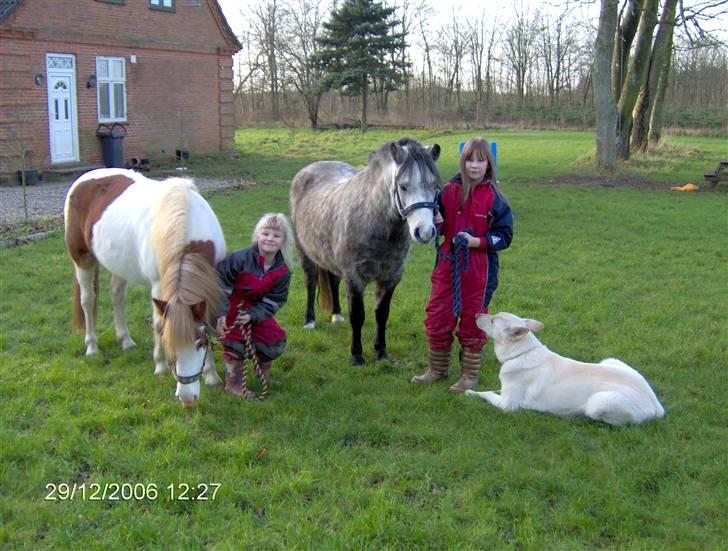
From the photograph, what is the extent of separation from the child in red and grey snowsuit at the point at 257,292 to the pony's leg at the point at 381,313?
0.99 m

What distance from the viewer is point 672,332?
6582 mm

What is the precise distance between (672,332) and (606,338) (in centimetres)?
72

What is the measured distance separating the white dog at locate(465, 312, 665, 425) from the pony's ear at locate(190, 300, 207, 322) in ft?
6.62

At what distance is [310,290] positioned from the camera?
7.05m

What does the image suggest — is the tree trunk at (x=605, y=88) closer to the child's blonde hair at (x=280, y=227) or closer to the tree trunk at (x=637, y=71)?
the tree trunk at (x=637, y=71)

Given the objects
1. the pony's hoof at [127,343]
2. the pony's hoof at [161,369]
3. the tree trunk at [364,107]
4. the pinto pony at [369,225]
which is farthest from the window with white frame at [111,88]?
the tree trunk at [364,107]

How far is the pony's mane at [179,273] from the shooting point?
4.20 m

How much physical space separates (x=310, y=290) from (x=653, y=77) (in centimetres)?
1817

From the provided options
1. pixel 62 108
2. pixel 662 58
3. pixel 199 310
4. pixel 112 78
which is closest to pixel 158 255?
pixel 199 310

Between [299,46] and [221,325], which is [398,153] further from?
[299,46]

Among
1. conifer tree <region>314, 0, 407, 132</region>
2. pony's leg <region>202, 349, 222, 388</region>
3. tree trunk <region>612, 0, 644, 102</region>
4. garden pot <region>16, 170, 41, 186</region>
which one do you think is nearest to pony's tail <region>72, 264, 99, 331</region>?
pony's leg <region>202, 349, 222, 388</region>

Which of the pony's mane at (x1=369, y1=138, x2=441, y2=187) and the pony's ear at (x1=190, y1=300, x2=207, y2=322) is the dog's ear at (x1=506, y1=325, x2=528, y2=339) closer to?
the pony's mane at (x1=369, y1=138, x2=441, y2=187)

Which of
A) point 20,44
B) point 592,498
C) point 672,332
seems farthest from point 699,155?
point 592,498

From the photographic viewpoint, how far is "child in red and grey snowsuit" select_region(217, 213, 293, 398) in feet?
16.5
